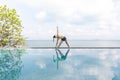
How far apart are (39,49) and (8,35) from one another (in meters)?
3.13

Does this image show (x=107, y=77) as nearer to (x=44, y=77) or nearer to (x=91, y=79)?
(x=91, y=79)

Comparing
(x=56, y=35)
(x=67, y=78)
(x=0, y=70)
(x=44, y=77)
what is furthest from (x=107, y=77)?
(x=56, y=35)

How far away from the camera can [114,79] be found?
1007 centimetres

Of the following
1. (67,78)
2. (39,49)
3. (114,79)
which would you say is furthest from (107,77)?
(39,49)

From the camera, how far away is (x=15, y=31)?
2461cm

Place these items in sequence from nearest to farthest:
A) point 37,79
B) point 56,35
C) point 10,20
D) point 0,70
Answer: point 37,79 → point 0,70 → point 56,35 → point 10,20

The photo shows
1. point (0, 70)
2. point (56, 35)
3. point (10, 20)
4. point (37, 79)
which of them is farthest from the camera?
point (10, 20)

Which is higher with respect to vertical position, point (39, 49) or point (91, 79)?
point (91, 79)

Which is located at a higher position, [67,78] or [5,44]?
[67,78]

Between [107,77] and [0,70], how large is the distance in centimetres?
476

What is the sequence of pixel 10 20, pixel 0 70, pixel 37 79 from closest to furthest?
pixel 37 79 < pixel 0 70 < pixel 10 20

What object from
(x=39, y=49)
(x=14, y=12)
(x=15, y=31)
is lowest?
(x=39, y=49)

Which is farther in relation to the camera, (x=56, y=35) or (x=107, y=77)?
(x=56, y=35)

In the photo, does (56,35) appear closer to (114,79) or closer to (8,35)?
(8,35)
